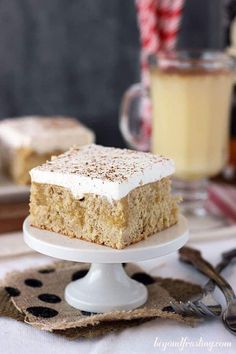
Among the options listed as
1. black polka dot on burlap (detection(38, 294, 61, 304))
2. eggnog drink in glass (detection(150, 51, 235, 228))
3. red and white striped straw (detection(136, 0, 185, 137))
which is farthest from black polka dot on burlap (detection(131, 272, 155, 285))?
red and white striped straw (detection(136, 0, 185, 137))

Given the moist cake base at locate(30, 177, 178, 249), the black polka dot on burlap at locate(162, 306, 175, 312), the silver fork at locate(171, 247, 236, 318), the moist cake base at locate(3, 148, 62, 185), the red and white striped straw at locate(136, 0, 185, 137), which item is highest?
the red and white striped straw at locate(136, 0, 185, 137)

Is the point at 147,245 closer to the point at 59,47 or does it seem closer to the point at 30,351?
A: the point at 30,351

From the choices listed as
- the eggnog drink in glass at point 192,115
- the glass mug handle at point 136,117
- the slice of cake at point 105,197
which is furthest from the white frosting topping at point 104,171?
the glass mug handle at point 136,117

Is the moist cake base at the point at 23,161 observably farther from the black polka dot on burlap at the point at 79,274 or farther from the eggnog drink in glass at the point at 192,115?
the black polka dot on burlap at the point at 79,274

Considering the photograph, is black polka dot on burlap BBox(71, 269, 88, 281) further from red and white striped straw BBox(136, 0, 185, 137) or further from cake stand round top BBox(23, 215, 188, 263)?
red and white striped straw BBox(136, 0, 185, 137)

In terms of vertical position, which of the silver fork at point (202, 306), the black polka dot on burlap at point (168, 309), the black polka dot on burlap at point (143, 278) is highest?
the silver fork at point (202, 306)

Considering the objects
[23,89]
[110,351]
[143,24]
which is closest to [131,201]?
[110,351]
